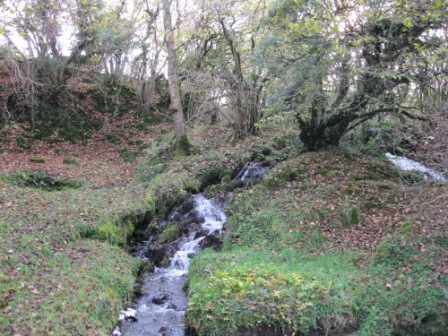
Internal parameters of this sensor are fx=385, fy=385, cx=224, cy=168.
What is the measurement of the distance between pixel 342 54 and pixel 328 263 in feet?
18.1

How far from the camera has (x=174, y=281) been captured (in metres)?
9.41

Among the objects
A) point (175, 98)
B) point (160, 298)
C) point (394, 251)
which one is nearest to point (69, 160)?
point (175, 98)

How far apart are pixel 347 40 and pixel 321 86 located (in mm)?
2046

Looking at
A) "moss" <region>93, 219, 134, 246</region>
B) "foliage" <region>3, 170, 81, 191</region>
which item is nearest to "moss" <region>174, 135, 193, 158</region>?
"foliage" <region>3, 170, 81, 191</region>

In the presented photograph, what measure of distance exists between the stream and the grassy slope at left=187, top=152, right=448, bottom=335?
0.46m

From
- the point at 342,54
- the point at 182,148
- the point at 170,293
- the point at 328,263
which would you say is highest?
the point at 342,54

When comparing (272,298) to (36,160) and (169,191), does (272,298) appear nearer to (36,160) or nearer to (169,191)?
(169,191)

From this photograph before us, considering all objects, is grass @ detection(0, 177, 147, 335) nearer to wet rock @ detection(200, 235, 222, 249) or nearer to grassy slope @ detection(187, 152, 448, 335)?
grassy slope @ detection(187, 152, 448, 335)

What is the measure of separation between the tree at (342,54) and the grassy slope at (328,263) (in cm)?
262

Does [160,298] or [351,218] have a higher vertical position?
[351,218]

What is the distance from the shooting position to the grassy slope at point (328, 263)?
6.90 meters

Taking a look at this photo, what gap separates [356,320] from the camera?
709 centimetres

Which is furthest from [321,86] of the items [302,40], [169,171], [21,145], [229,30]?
[21,145]

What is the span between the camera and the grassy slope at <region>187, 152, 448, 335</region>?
690 centimetres
